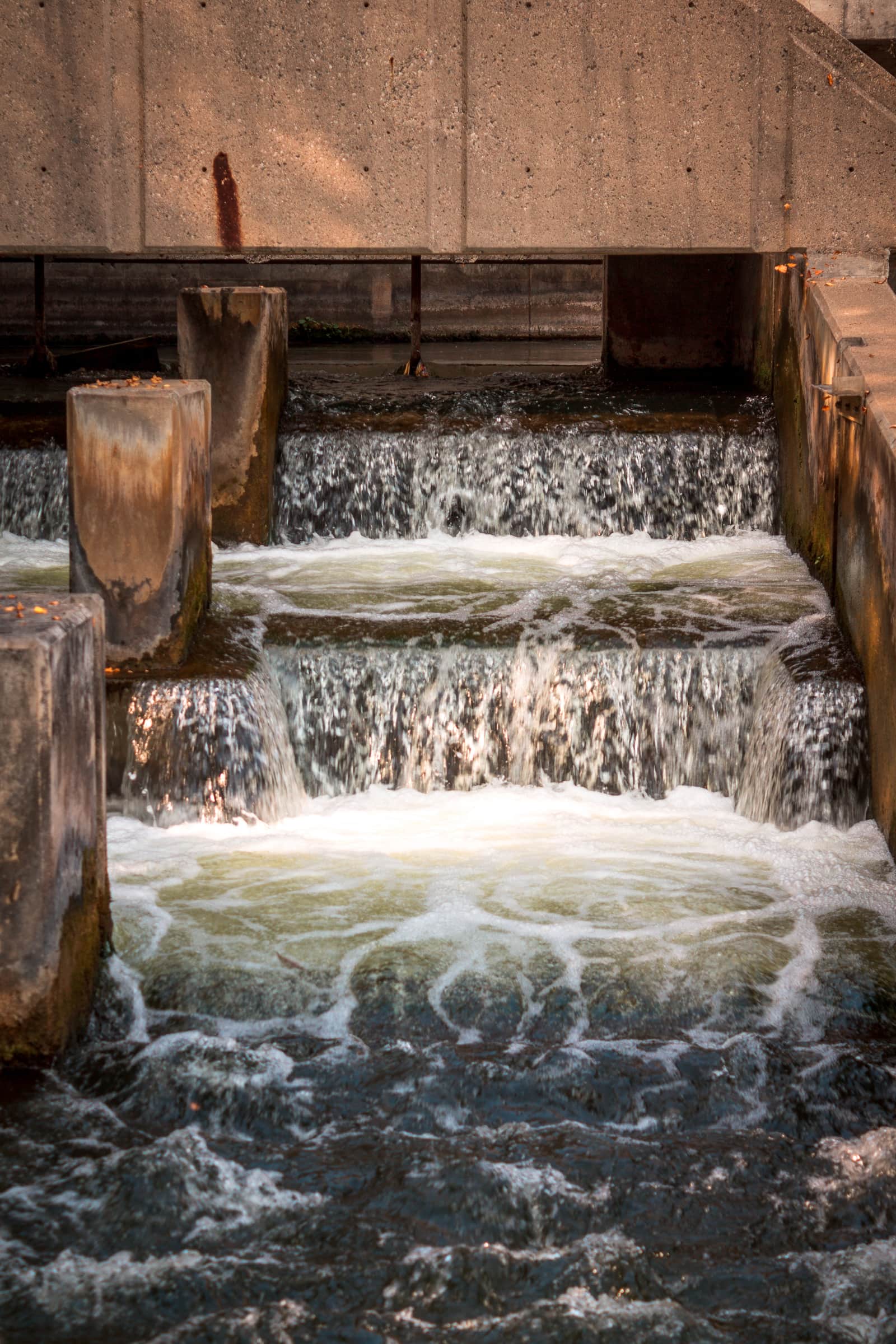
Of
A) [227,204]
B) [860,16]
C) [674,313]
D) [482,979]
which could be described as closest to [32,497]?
[227,204]

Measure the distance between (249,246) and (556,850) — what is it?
16.6ft

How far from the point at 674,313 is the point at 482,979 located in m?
9.84

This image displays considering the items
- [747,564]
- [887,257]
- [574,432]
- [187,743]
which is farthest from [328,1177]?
[887,257]

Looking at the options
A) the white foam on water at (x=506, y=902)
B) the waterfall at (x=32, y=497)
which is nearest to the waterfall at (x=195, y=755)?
the white foam on water at (x=506, y=902)

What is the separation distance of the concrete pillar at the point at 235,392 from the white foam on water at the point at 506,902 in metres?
3.18

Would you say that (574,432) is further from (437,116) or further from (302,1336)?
(302,1336)

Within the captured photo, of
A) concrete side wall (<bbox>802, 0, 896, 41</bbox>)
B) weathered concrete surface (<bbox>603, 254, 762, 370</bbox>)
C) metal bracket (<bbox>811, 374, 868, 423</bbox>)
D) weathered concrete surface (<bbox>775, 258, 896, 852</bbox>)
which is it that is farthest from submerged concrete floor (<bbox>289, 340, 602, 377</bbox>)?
metal bracket (<bbox>811, 374, 868, 423</bbox>)

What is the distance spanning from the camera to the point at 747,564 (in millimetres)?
9570

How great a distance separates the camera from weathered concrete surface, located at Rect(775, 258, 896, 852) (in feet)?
22.4

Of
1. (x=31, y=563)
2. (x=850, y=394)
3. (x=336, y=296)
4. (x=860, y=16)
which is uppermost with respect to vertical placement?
(x=860, y=16)

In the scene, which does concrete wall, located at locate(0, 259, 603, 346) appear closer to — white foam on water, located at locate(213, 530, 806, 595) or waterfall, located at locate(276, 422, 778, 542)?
waterfall, located at locate(276, 422, 778, 542)

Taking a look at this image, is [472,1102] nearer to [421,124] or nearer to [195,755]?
[195,755]

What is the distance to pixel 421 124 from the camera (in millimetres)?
9977

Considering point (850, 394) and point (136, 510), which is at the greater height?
point (850, 394)
